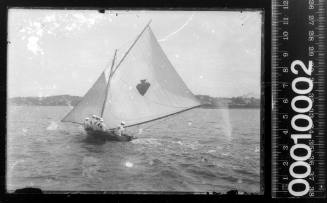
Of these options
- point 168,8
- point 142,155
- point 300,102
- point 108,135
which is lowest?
point 142,155

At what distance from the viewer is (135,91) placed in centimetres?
215

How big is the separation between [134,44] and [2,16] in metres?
0.80

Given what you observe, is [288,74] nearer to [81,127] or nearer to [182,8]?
[182,8]

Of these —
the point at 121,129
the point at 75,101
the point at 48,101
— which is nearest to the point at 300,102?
the point at 121,129

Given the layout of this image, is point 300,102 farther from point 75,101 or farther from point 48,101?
point 48,101

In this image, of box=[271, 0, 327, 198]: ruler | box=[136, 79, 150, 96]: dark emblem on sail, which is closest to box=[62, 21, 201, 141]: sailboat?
box=[136, 79, 150, 96]: dark emblem on sail

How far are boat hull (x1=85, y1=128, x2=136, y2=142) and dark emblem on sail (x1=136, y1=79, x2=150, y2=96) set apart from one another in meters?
0.27

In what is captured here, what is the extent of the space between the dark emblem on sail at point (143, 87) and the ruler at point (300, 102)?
752 millimetres

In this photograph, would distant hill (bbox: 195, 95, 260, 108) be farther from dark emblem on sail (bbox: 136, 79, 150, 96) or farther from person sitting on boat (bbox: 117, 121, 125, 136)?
person sitting on boat (bbox: 117, 121, 125, 136)

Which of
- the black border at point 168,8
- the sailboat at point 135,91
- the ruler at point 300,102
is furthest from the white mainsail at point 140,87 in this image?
the ruler at point 300,102

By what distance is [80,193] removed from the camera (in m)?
2.11

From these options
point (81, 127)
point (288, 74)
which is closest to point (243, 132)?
point (288, 74)

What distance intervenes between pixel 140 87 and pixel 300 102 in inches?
37.0

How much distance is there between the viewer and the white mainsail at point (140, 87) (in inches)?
84.1
